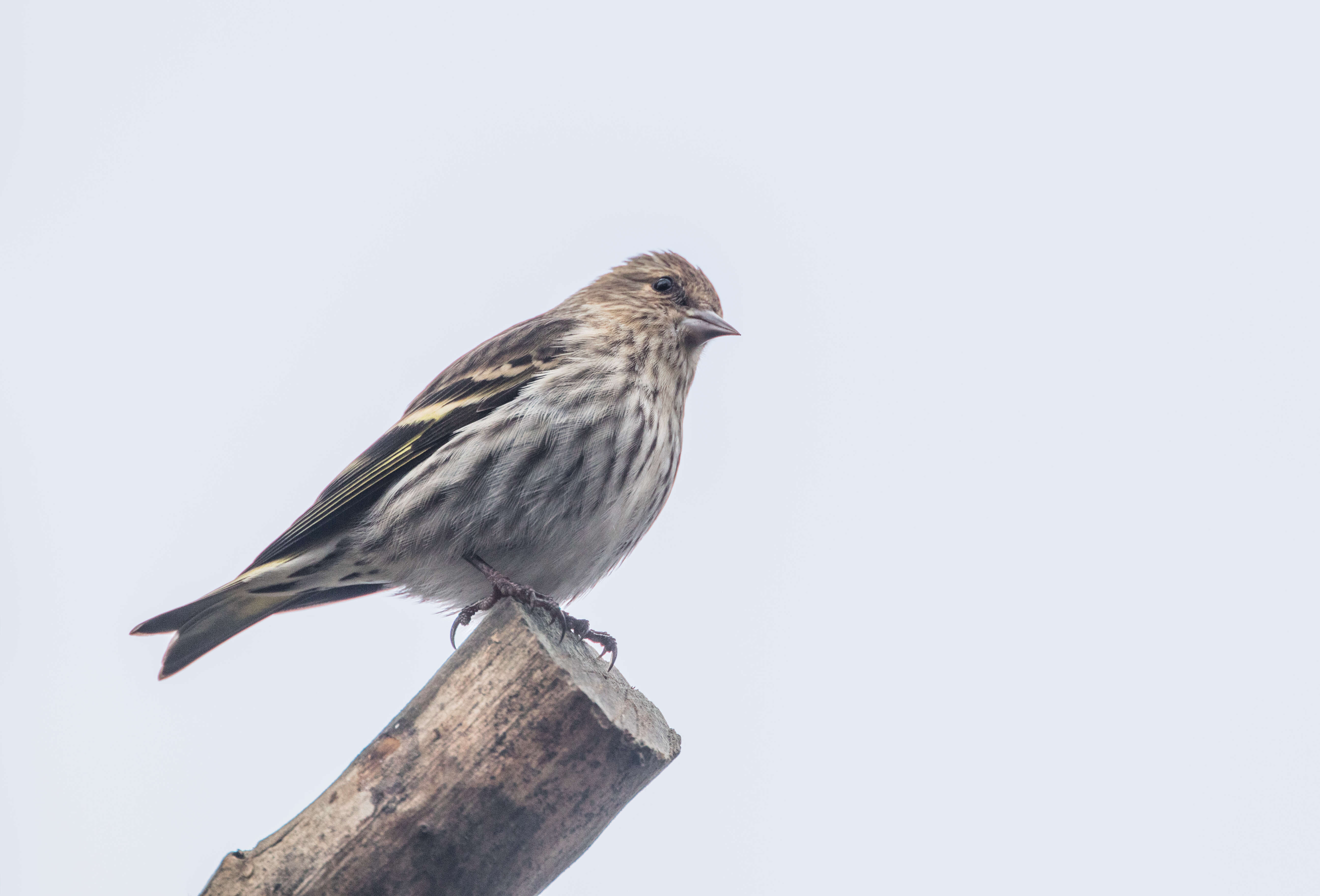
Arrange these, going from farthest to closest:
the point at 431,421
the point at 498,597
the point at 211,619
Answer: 1. the point at 431,421
2. the point at 211,619
3. the point at 498,597

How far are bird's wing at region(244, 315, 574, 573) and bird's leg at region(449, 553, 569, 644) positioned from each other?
0.56 meters

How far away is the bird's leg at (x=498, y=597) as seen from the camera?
12.6 feet

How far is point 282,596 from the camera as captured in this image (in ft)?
16.9

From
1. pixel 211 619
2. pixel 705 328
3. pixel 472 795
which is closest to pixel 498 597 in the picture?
pixel 211 619

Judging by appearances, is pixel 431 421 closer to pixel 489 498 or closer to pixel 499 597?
pixel 489 498

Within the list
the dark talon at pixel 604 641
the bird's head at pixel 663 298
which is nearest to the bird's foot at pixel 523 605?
the dark talon at pixel 604 641

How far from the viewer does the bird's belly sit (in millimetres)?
4691

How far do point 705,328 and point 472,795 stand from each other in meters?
3.45

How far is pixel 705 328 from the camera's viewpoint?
5.88 metres

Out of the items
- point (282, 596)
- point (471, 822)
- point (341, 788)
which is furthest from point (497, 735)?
point (282, 596)

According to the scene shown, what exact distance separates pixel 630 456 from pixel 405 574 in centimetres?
104

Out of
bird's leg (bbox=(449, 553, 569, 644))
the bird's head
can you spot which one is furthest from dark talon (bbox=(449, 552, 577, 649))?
the bird's head

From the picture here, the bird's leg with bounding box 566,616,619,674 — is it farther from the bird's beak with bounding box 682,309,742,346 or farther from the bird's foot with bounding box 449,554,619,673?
the bird's beak with bounding box 682,309,742,346

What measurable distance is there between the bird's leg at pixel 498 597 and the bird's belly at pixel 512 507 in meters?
0.07
